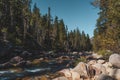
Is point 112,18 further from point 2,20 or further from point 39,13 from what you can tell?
point 39,13

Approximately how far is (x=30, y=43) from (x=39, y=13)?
97.4ft

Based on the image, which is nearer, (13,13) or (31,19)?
(13,13)

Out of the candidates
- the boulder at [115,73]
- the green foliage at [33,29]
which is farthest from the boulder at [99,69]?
the green foliage at [33,29]

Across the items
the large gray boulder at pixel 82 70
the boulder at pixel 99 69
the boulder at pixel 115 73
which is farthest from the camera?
the boulder at pixel 99 69

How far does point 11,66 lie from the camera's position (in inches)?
1411

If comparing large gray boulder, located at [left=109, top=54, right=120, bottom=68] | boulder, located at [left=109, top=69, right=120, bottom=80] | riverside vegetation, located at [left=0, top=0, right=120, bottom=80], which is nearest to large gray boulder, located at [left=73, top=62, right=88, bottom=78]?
riverside vegetation, located at [left=0, top=0, right=120, bottom=80]

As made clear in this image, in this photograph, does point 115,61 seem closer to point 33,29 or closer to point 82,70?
point 82,70

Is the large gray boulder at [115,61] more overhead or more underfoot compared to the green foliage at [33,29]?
more underfoot

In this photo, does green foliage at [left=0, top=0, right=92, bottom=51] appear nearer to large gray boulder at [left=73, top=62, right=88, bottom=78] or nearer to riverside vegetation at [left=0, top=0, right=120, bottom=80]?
riverside vegetation at [left=0, top=0, right=120, bottom=80]

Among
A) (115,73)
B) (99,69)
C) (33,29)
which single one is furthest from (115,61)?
(33,29)

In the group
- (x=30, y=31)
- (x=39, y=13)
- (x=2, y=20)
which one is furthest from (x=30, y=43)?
(x=39, y=13)

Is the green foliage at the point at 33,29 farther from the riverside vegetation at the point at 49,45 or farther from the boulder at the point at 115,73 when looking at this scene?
the boulder at the point at 115,73

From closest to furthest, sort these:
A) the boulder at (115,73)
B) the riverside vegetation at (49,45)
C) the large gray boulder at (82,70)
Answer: the boulder at (115,73), the large gray boulder at (82,70), the riverside vegetation at (49,45)

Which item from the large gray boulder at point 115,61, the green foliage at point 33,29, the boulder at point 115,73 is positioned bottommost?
the boulder at point 115,73
